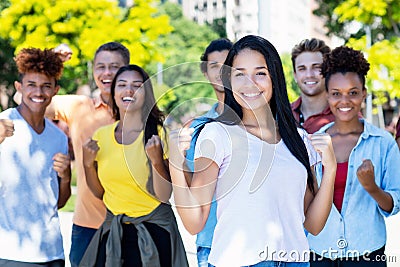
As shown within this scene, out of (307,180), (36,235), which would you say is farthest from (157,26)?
(307,180)

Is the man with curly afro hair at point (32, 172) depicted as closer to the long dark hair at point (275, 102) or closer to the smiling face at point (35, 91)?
the smiling face at point (35, 91)

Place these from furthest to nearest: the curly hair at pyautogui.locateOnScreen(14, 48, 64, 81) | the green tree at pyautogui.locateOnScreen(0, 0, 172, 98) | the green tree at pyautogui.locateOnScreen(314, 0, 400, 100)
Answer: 1. the green tree at pyautogui.locateOnScreen(0, 0, 172, 98)
2. the green tree at pyautogui.locateOnScreen(314, 0, 400, 100)
3. the curly hair at pyautogui.locateOnScreen(14, 48, 64, 81)

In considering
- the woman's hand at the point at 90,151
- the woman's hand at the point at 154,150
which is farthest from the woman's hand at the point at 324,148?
the woman's hand at the point at 90,151

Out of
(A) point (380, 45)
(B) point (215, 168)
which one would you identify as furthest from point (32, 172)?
(A) point (380, 45)

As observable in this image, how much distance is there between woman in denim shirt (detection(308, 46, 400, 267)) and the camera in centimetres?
329

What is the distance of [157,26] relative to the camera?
14258mm

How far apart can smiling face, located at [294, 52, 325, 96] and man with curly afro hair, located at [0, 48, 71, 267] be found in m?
1.65

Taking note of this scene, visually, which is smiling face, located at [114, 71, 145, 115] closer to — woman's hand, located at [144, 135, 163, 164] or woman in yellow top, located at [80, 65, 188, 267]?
woman in yellow top, located at [80, 65, 188, 267]

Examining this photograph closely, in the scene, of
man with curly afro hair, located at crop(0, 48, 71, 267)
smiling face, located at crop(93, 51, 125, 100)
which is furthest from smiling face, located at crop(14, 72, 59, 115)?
smiling face, located at crop(93, 51, 125, 100)

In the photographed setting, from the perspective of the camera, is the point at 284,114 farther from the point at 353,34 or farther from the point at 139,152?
the point at 353,34

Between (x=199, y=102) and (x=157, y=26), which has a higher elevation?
(x=157, y=26)

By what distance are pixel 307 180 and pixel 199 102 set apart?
660mm

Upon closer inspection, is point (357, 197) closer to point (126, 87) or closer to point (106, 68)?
point (126, 87)

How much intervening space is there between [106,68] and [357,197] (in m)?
1.90
